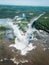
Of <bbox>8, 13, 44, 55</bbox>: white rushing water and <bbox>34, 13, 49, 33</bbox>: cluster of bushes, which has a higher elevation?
<bbox>34, 13, 49, 33</bbox>: cluster of bushes

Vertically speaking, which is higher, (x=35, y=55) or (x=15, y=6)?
(x=15, y=6)

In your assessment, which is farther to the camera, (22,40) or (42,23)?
(42,23)

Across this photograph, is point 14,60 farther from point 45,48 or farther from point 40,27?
point 40,27

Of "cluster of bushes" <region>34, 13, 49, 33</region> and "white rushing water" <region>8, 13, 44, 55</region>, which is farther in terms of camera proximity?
"cluster of bushes" <region>34, 13, 49, 33</region>

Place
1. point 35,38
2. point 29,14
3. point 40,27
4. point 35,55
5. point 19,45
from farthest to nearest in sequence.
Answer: point 29,14, point 40,27, point 35,38, point 19,45, point 35,55

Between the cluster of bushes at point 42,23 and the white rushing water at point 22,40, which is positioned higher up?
the cluster of bushes at point 42,23

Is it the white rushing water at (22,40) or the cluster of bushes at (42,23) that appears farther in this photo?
the cluster of bushes at (42,23)

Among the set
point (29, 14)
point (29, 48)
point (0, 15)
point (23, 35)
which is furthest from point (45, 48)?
point (0, 15)

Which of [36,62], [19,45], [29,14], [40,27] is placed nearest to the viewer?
[36,62]

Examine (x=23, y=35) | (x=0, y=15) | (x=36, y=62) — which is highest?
(x=0, y=15)

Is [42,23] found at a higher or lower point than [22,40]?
higher

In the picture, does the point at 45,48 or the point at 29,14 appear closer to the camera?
the point at 45,48
